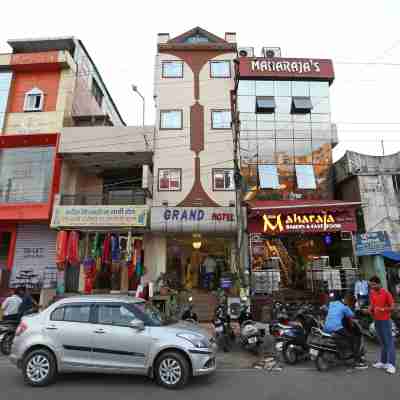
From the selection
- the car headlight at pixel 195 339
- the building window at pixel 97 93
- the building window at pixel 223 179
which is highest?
the building window at pixel 97 93

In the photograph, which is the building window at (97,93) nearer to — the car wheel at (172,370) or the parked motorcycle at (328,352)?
the car wheel at (172,370)

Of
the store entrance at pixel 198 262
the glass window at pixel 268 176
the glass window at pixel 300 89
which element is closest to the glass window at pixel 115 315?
the store entrance at pixel 198 262

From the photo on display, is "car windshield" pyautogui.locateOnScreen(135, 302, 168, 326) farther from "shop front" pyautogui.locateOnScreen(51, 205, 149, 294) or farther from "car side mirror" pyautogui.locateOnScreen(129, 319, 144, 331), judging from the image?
"shop front" pyautogui.locateOnScreen(51, 205, 149, 294)

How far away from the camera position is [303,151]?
17734 millimetres

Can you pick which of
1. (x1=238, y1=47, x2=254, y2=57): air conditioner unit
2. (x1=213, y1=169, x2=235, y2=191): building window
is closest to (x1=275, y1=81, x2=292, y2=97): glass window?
(x1=238, y1=47, x2=254, y2=57): air conditioner unit

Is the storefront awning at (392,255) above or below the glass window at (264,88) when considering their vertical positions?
below

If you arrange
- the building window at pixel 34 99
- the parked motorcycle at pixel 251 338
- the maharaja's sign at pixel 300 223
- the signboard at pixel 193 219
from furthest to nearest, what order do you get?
the building window at pixel 34 99
the signboard at pixel 193 219
the maharaja's sign at pixel 300 223
the parked motorcycle at pixel 251 338

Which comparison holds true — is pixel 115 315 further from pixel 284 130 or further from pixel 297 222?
pixel 284 130

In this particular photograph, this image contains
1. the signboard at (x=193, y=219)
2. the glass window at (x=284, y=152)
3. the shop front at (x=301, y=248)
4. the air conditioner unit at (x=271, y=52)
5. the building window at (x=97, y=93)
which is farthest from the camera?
the building window at (x=97, y=93)

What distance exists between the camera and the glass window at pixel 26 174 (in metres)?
16.5

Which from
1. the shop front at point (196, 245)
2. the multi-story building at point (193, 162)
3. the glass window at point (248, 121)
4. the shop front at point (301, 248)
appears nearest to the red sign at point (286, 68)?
the multi-story building at point (193, 162)

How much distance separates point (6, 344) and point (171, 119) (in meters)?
13.6

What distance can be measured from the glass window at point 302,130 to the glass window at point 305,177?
6.05 ft

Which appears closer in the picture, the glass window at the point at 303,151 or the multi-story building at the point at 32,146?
the multi-story building at the point at 32,146
